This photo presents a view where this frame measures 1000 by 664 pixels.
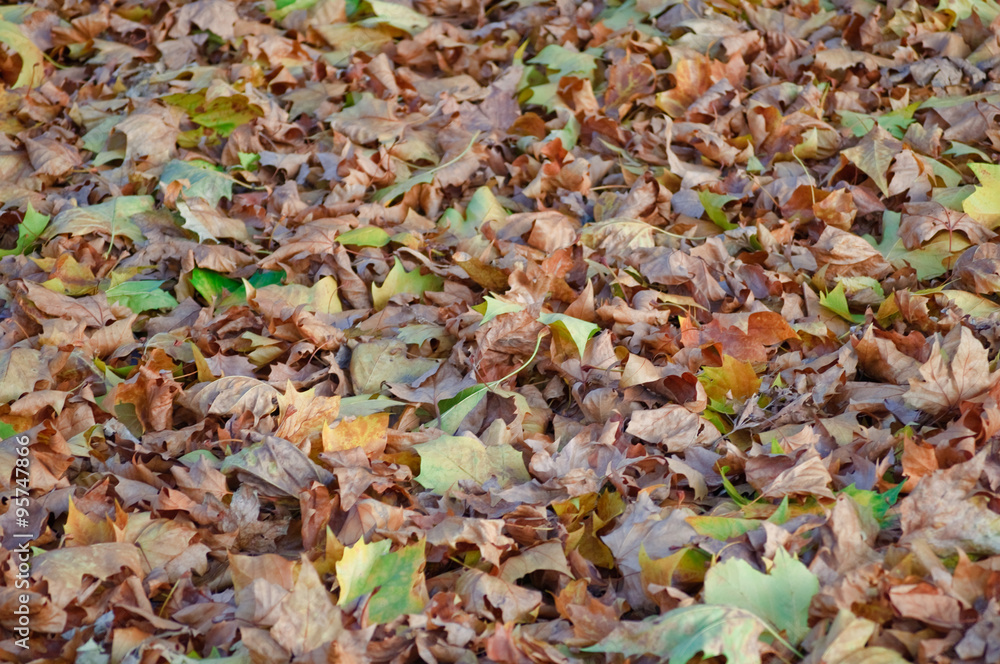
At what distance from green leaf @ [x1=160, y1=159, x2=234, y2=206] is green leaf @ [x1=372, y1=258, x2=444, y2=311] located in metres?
0.66

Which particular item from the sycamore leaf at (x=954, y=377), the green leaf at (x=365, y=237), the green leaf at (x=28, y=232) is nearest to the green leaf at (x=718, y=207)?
the sycamore leaf at (x=954, y=377)

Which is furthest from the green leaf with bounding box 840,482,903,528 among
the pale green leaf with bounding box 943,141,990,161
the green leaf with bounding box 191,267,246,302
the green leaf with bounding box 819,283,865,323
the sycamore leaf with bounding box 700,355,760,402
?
the green leaf with bounding box 191,267,246,302

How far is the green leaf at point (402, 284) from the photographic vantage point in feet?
7.39

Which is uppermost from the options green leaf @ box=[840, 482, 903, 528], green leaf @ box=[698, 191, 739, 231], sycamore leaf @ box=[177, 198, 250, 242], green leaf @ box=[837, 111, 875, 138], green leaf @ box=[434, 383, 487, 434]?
green leaf @ box=[837, 111, 875, 138]

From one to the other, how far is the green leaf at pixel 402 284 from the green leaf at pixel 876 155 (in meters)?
1.24

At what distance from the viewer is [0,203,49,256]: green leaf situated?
246cm

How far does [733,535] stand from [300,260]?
1398 mm

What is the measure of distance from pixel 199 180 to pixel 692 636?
200cm

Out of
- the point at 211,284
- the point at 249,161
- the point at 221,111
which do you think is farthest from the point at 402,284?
Result: the point at 221,111

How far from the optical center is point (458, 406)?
1.89m

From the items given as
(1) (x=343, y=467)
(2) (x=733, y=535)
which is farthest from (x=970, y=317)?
(1) (x=343, y=467)

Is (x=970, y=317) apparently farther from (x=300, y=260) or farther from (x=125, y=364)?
(x=125, y=364)

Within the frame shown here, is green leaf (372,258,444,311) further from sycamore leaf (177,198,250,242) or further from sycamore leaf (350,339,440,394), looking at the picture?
sycamore leaf (177,198,250,242)

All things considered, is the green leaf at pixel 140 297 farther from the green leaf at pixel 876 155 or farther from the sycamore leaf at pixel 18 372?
the green leaf at pixel 876 155
